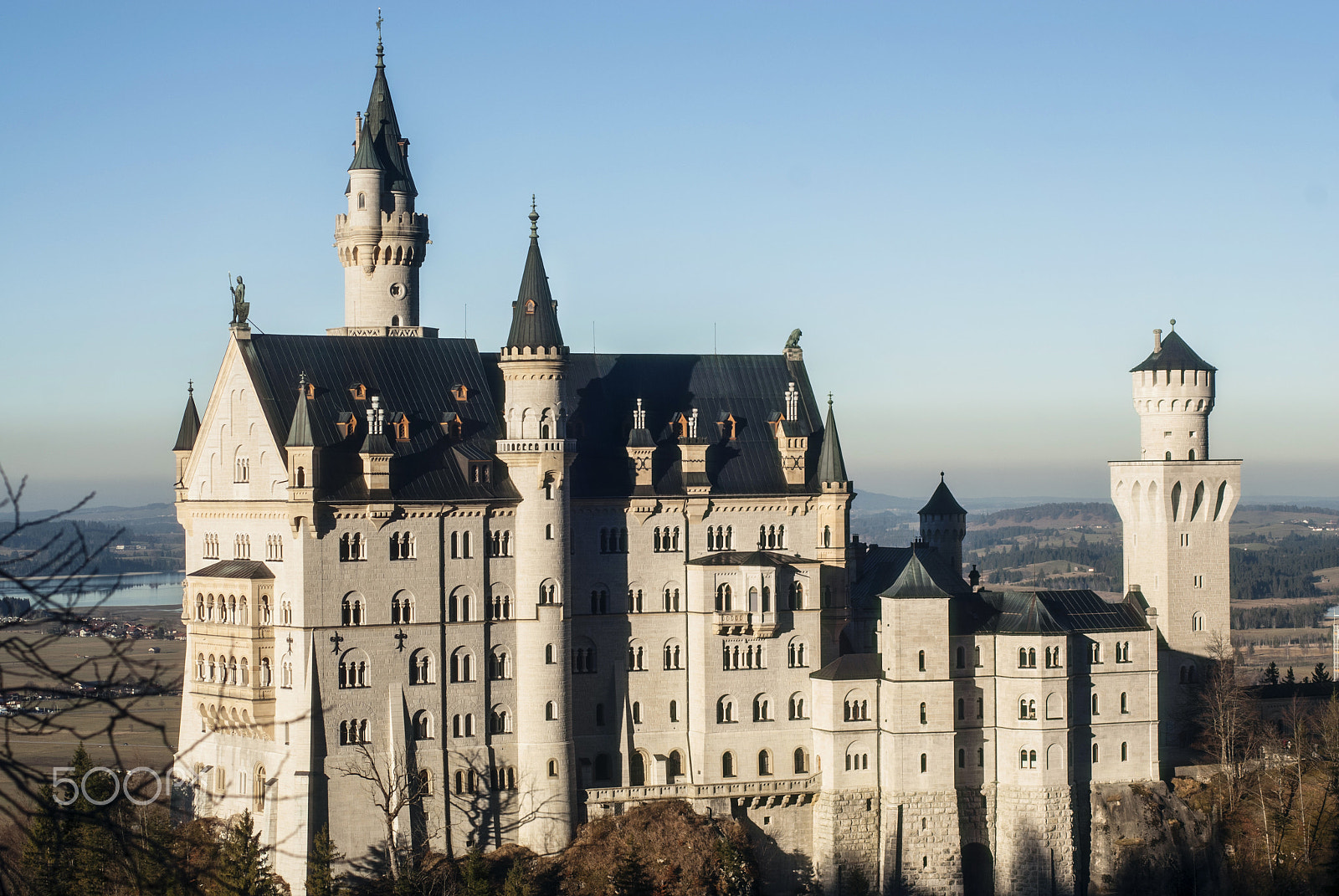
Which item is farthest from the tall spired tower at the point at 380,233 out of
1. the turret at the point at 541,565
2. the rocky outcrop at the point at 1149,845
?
the rocky outcrop at the point at 1149,845

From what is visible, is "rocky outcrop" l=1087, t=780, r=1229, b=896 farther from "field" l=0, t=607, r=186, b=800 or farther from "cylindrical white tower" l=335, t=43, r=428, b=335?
"field" l=0, t=607, r=186, b=800

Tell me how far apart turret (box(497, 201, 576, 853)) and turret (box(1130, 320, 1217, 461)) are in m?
37.3

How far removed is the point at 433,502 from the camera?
86875 mm

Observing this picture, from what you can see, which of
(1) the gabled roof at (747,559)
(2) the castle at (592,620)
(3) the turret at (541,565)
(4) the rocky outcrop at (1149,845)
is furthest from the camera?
(4) the rocky outcrop at (1149,845)

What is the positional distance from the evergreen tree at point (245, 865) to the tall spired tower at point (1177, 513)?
5215 centimetres

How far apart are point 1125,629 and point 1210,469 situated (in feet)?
43.7

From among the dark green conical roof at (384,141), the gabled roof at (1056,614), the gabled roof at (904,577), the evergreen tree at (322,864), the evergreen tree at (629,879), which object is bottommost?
the evergreen tree at (629,879)

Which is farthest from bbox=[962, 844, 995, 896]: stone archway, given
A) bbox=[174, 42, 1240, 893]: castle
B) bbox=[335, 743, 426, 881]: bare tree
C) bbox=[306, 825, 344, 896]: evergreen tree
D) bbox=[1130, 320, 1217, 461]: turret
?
bbox=[306, 825, 344, 896]: evergreen tree

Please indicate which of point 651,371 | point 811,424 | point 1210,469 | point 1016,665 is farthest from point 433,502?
point 1210,469

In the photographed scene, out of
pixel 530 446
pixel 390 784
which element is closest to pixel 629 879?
pixel 390 784

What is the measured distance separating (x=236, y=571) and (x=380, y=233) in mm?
21903

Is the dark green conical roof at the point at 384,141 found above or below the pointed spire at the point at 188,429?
above

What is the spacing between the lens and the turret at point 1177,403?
104 meters

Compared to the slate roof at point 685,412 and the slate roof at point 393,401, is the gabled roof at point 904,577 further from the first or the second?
the slate roof at point 393,401
